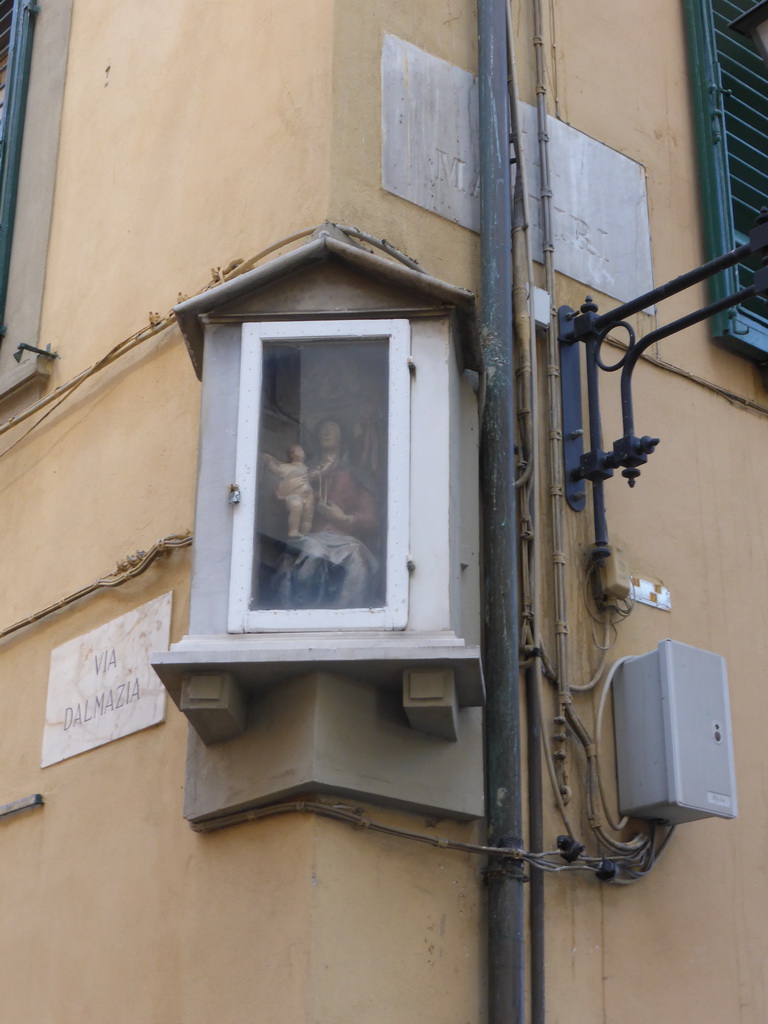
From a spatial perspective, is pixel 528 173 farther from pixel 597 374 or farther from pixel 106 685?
pixel 106 685

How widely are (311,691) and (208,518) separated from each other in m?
0.62

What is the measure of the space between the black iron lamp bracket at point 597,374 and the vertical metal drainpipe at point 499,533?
377mm

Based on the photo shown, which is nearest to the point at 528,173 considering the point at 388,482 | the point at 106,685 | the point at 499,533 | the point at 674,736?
the point at 499,533

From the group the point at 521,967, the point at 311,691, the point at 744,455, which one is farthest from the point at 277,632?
the point at 744,455

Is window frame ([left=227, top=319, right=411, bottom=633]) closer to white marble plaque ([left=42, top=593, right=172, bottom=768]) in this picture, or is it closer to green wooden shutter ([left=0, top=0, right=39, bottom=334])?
white marble plaque ([left=42, top=593, right=172, bottom=768])

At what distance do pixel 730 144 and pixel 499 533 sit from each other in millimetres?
2747

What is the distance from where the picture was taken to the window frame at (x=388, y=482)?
4.48 metres

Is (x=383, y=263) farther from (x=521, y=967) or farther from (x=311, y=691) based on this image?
(x=521, y=967)

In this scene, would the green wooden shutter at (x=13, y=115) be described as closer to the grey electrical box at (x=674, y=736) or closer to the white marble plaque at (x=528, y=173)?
the white marble plaque at (x=528, y=173)

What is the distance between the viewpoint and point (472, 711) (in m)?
4.75

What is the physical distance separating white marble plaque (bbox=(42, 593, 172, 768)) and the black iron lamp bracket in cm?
147

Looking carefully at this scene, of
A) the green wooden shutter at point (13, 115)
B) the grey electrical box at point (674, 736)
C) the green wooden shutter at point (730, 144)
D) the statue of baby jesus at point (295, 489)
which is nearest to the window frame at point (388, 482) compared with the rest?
the statue of baby jesus at point (295, 489)

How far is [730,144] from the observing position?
6879 millimetres

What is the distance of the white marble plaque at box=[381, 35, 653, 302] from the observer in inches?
218
